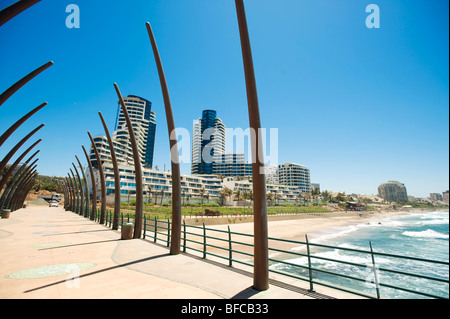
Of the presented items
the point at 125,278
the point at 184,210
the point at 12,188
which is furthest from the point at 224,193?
the point at 125,278

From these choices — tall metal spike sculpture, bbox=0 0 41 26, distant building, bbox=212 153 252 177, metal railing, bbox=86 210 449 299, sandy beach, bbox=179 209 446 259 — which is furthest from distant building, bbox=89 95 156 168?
tall metal spike sculpture, bbox=0 0 41 26

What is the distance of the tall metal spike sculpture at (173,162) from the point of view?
27.4ft

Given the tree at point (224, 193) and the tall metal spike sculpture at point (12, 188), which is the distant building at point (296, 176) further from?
the tall metal spike sculpture at point (12, 188)

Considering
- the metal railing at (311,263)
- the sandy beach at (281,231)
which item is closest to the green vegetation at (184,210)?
the sandy beach at (281,231)

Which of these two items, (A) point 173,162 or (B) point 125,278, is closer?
(B) point 125,278

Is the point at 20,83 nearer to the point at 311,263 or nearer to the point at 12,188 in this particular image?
the point at 311,263

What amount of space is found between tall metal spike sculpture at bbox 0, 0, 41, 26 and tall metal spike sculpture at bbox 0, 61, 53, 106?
4.10 meters

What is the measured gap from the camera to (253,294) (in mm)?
4570

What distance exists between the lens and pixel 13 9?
14.9 feet

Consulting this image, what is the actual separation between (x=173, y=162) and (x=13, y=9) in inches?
226

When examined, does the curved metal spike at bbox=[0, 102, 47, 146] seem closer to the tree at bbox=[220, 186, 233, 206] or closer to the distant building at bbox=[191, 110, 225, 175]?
the tree at bbox=[220, 186, 233, 206]

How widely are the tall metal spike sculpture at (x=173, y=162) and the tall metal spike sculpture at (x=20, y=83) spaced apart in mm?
4002

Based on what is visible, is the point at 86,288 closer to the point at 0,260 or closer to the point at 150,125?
the point at 0,260
